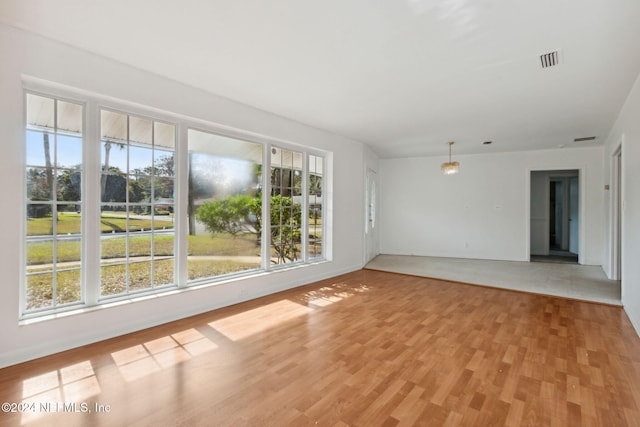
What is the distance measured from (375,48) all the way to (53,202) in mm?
3193

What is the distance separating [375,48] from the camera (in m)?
2.73

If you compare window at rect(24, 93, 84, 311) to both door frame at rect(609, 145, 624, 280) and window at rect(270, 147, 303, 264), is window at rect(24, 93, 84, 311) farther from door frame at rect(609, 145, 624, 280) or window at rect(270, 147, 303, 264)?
door frame at rect(609, 145, 624, 280)

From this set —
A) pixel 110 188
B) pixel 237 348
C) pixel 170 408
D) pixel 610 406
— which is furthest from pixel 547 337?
pixel 110 188

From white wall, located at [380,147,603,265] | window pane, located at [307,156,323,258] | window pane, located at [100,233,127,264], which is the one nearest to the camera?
window pane, located at [100,233,127,264]

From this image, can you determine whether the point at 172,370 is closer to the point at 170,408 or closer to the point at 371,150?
the point at 170,408

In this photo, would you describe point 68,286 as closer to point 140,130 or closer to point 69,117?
point 69,117

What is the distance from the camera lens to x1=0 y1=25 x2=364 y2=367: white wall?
249 cm

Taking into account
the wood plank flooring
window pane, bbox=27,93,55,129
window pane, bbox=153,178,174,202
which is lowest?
the wood plank flooring

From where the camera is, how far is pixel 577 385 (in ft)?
7.45

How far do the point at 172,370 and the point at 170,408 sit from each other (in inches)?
20.7

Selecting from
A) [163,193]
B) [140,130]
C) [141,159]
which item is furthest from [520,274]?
[140,130]

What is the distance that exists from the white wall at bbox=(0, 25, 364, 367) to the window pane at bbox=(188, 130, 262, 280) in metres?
0.28

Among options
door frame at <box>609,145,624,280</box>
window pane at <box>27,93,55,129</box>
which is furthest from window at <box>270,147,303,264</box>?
door frame at <box>609,145,624,280</box>

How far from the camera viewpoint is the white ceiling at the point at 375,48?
2229 millimetres
